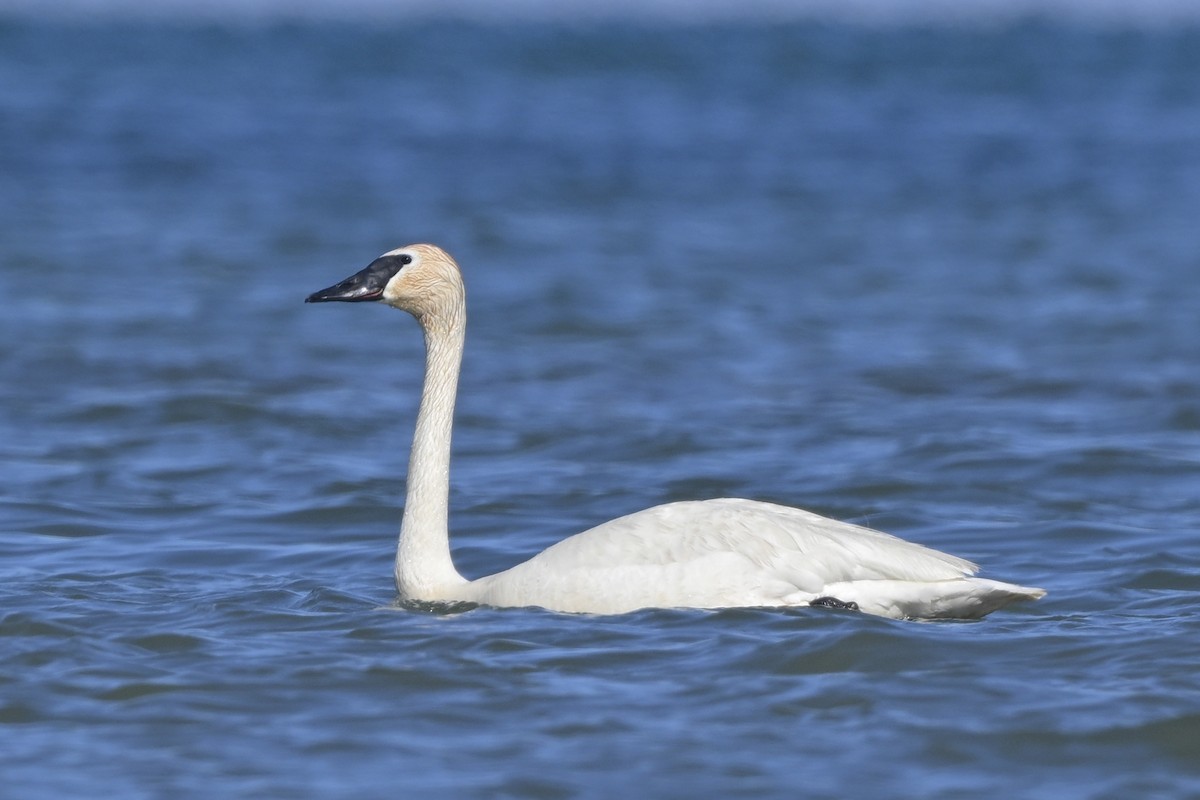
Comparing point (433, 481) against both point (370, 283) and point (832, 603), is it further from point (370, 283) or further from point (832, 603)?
point (832, 603)

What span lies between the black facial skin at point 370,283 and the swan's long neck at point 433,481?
0.31m

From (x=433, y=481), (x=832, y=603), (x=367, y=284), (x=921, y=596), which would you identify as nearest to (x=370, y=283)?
(x=367, y=284)

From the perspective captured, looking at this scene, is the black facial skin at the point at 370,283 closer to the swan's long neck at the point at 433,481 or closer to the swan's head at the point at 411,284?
the swan's head at the point at 411,284

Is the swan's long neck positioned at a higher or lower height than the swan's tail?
higher

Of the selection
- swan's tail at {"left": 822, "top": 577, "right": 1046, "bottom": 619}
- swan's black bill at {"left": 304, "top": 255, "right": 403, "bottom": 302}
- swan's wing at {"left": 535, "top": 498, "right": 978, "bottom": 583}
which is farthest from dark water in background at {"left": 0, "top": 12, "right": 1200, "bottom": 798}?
swan's black bill at {"left": 304, "top": 255, "right": 403, "bottom": 302}

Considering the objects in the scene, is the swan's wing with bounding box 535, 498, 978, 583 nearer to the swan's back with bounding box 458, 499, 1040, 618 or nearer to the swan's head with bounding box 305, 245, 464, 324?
the swan's back with bounding box 458, 499, 1040, 618

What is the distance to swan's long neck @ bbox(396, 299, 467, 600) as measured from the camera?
7.39 m

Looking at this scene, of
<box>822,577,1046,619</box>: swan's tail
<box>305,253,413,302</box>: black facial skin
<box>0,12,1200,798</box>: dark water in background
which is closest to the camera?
<box>0,12,1200,798</box>: dark water in background

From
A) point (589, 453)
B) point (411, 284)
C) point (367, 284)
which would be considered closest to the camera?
point (367, 284)

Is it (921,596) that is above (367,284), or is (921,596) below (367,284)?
below

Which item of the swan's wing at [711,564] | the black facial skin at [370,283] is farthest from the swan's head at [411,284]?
the swan's wing at [711,564]

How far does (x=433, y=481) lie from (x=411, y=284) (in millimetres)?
728

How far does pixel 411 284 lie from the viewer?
24.8 ft

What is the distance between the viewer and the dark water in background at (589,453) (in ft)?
18.8
